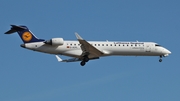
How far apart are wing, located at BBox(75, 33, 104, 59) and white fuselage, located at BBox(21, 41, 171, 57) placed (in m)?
0.78

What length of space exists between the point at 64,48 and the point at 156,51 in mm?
10795

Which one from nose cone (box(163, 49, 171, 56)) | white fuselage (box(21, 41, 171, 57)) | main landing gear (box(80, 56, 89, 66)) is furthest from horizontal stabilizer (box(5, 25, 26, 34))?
nose cone (box(163, 49, 171, 56))

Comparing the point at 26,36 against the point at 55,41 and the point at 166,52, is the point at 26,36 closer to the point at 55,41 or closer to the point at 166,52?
the point at 55,41

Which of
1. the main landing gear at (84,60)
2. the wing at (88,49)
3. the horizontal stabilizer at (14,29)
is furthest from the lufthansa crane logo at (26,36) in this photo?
the main landing gear at (84,60)

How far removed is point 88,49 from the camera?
174ft

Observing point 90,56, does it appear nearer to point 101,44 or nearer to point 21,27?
point 101,44

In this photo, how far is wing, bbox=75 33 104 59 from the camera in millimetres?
51375

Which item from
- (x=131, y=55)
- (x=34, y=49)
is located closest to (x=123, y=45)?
(x=131, y=55)

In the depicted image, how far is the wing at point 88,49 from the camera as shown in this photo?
169 feet

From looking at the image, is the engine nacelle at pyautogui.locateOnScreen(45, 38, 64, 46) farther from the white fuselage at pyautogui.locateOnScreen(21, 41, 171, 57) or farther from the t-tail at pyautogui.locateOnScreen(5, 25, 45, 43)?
the t-tail at pyautogui.locateOnScreen(5, 25, 45, 43)

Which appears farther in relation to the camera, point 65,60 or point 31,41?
point 65,60

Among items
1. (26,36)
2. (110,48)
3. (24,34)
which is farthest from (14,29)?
(110,48)

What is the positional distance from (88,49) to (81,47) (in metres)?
Result: 0.79

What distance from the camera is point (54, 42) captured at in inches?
2077
